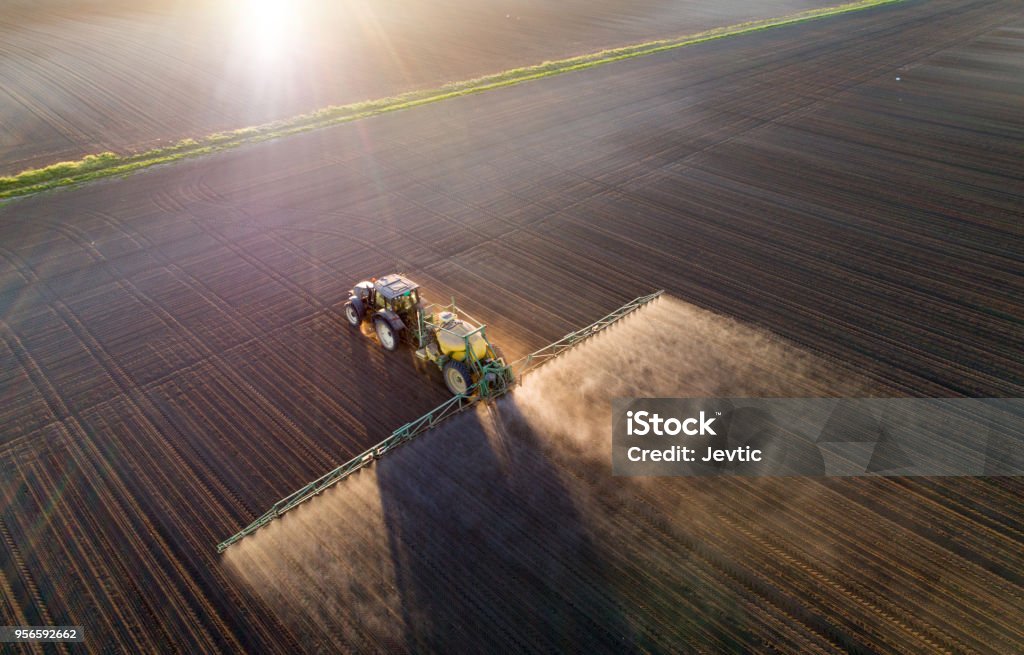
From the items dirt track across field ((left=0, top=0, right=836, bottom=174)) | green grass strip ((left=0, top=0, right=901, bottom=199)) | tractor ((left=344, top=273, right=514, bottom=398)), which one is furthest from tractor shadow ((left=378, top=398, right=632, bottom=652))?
dirt track across field ((left=0, top=0, right=836, bottom=174))

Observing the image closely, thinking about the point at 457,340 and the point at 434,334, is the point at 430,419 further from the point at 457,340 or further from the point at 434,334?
the point at 434,334

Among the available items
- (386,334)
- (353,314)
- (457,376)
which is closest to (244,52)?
(353,314)

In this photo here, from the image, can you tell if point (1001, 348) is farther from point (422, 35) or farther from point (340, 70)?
point (422, 35)

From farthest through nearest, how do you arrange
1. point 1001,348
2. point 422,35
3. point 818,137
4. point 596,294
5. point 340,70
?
point 422,35 < point 340,70 < point 818,137 < point 596,294 < point 1001,348

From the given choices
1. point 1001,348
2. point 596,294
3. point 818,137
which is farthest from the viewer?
point 818,137

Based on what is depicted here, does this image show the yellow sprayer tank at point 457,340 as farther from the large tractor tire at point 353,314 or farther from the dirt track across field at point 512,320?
the large tractor tire at point 353,314

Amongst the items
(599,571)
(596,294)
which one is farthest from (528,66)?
(599,571)
